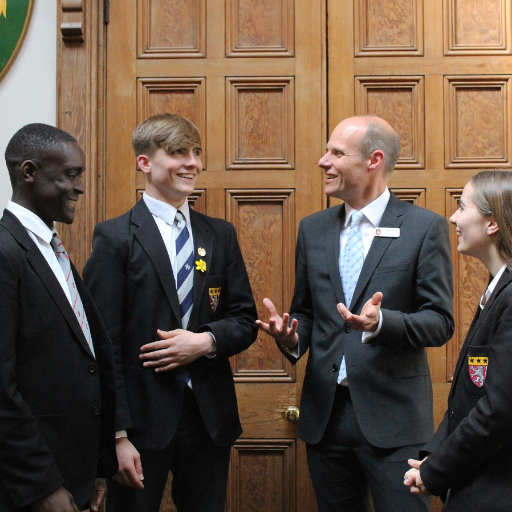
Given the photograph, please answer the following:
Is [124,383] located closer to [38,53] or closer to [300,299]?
[300,299]

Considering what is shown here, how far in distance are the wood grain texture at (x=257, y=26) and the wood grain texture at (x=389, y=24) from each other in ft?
1.01

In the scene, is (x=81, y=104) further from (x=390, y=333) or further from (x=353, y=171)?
(x=390, y=333)

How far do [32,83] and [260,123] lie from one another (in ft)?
3.38

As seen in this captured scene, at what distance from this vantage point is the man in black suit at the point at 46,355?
1.78 metres

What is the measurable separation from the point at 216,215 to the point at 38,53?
1073mm

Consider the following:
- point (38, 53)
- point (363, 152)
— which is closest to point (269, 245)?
point (363, 152)

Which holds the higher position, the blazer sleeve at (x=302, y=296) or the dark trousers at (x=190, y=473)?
the blazer sleeve at (x=302, y=296)

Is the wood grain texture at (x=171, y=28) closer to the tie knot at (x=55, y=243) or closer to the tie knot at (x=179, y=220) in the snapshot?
the tie knot at (x=179, y=220)

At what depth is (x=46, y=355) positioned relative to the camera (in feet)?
6.32

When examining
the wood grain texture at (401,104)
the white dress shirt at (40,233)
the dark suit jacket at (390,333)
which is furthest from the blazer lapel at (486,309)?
the wood grain texture at (401,104)

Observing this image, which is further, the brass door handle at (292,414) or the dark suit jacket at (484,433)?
the brass door handle at (292,414)

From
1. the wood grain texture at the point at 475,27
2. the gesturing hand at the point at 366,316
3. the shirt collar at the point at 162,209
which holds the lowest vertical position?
the gesturing hand at the point at 366,316

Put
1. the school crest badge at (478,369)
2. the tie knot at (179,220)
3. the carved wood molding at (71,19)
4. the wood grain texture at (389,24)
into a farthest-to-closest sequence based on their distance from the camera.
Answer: the wood grain texture at (389,24)
the carved wood molding at (71,19)
the tie knot at (179,220)
the school crest badge at (478,369)

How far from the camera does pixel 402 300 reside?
2.58m
